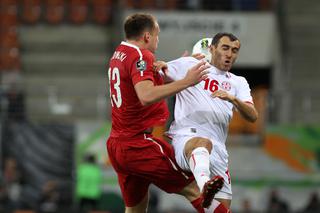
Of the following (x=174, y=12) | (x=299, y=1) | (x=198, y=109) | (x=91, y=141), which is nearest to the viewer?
(x=198, y=109)

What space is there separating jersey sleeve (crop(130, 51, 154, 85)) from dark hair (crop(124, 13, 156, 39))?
0.65ft

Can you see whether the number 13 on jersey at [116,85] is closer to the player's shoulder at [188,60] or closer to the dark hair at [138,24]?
the dark hair at [138,24]

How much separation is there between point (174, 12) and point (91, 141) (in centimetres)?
419

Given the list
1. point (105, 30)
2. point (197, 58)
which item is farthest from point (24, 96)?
point (197, 58)

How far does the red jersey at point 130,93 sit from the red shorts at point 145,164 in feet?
A: 0.35

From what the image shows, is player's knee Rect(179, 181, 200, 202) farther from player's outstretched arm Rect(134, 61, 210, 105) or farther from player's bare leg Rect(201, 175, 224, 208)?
player's outstretched arm Rect(134, 61, 210, 105)

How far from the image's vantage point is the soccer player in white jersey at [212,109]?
30.7ft

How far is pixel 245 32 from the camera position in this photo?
23.0 meters

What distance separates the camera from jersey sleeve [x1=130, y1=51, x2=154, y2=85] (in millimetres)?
8664

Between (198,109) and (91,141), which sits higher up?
(198,109)

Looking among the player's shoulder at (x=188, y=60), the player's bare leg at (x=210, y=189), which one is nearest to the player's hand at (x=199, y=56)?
the player's shoulder at (x=188, y=60)

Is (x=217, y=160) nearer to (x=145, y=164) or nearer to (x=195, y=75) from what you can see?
(x=145, y=164)

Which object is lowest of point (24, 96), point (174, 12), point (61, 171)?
point (61, 171)

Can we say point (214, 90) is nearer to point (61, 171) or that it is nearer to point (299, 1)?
point (61, 171)
